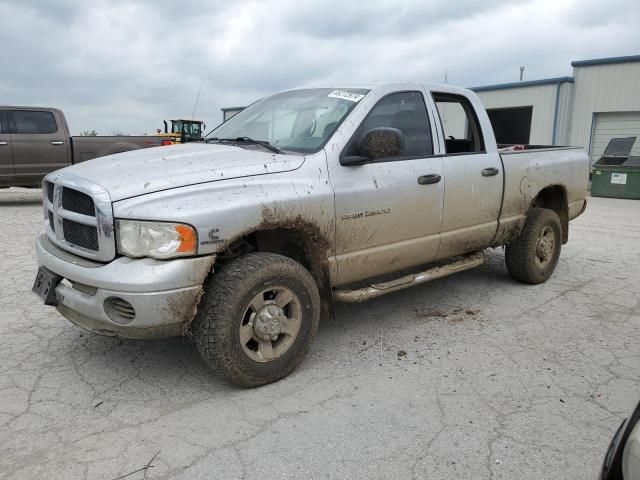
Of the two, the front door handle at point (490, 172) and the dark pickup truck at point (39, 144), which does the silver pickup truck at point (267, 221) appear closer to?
the front door handle at point (490, 172)

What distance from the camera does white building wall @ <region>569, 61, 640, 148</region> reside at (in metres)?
15.9

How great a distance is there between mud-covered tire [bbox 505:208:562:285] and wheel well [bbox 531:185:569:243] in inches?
8.8

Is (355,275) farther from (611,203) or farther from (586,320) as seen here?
(611,203)

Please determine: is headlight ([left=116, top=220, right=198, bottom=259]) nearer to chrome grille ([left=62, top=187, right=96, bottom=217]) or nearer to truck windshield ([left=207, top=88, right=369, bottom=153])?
chrome grille ([left=62, top=187, right=96, bottom=217])

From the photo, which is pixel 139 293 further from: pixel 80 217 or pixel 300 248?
pixel 300 248

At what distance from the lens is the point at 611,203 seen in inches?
530

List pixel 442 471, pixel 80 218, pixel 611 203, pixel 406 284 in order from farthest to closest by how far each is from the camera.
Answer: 1. pixel 611 203
2. pixel 406 284
3. pixel 80 218
4. pixel 442 471

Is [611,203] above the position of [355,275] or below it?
below

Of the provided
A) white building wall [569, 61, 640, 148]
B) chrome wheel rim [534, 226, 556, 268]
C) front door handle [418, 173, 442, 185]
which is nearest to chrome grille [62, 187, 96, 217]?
front door handle [418, 173, 442, 185]

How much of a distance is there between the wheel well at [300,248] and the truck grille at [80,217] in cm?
74

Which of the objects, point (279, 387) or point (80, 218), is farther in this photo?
point (279, 387)

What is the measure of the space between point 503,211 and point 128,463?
3.79 meters

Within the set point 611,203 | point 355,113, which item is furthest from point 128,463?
point 611,203

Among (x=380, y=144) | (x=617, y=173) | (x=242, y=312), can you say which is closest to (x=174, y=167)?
(x=242, y=312)
